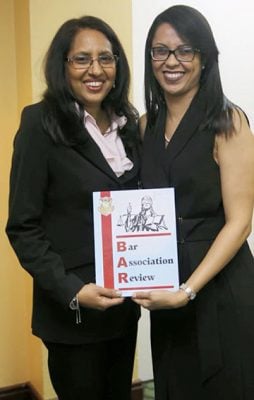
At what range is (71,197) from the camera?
1425mm

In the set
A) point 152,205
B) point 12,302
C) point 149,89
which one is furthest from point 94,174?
point 12,302

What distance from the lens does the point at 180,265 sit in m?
1.45

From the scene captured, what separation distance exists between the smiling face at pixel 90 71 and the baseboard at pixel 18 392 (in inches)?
63.9

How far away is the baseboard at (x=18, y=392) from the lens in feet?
8.21

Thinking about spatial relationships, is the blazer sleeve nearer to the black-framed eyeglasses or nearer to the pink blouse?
the pink blouse

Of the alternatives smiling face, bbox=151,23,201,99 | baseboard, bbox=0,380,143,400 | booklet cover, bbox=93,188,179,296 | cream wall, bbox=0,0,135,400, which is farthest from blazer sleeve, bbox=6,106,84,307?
baseboard, bbox=0,380,143,400

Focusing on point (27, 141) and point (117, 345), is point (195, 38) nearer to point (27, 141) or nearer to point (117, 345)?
point (27, 141)

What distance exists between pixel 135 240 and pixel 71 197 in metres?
0.21

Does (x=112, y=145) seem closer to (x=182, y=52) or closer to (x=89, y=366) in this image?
(x=182, y=52)

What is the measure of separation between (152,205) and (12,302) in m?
1.29

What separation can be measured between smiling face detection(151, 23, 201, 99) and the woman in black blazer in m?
0.15

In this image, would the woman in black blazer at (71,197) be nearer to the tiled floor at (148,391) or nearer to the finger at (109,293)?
the finger at (109,293)

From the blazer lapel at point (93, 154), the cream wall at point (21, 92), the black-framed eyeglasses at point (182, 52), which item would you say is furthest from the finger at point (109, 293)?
the cream wall at point (21, 92)

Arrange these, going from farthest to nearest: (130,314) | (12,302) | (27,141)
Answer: (12,302), (130,314), (27,141)
